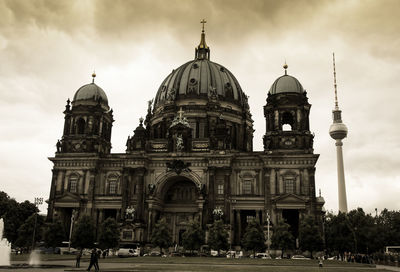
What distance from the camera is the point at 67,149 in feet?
258

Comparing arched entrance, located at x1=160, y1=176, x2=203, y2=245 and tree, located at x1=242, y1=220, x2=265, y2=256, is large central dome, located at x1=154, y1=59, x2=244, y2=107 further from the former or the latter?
tree, located at x1=242, y1=220, x2=265, y2=256

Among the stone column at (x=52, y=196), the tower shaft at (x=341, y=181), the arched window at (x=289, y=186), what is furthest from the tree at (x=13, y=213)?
the tower shaft at (x=341, y=181)

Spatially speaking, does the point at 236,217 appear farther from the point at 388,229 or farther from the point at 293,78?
the point at 388,229

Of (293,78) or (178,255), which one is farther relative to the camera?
(293,78)

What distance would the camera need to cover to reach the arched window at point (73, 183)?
250ft

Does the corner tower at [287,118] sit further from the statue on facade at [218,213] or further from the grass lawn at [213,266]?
the grass lawn at [213,266]

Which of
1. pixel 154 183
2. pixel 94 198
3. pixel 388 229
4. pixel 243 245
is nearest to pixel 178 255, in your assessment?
pixel 243 245

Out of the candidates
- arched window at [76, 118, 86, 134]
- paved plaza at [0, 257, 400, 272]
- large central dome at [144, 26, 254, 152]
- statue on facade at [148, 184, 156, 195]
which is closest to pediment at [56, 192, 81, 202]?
arched window at [76, 118, 86, 134]

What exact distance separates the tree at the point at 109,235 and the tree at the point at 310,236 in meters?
27.5

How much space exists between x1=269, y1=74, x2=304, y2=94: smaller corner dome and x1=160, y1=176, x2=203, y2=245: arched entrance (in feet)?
74.4

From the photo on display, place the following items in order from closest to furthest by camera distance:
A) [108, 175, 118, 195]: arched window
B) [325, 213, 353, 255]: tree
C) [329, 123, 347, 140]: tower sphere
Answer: [325, 213, 353, 255]: tree < [108, 175, 118, 195]: arched window < [329, 123, 347, 140]: tower sphere

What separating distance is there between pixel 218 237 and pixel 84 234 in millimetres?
20363

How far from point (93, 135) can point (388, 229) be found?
6302cm

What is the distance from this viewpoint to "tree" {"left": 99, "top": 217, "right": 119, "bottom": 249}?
209 ft
